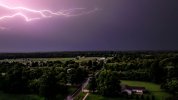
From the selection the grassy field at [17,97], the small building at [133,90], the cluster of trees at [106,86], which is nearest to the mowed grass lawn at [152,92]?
the cluster of trees at [106,86]

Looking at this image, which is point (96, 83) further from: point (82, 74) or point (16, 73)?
point (16, 73)

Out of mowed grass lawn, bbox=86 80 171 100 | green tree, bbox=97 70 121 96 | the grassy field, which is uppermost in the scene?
green tree, bbox=97 70 121 96

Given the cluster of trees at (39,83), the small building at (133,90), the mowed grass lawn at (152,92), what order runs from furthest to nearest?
the small building at (133,90), the cluster of trees at (39,83), the mowed grass lawn at (152,92)

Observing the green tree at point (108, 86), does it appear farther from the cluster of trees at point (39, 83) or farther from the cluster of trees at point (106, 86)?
the cluster of trees at point (39, 83)

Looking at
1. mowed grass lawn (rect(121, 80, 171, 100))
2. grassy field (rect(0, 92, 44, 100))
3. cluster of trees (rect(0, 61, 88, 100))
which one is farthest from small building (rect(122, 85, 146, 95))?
grassy field (rect(0, 92, 44, 100))

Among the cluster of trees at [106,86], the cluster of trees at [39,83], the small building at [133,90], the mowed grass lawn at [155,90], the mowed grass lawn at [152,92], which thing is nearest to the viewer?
the mowed grass lawn at [152,92]

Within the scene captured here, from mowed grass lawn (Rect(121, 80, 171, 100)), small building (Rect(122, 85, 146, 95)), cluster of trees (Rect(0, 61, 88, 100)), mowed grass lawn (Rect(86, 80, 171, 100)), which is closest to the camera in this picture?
mowed grass lawn (Rect(86, 80, 171, 100))

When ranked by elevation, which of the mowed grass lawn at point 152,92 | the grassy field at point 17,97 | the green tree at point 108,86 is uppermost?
the green tree at point 108,86

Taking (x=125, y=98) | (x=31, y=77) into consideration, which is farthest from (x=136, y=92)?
(x=31, y=77)

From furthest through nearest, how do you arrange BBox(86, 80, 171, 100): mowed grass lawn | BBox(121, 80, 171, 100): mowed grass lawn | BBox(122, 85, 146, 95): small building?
BBox(122, 85, 146, 95): small building
BBox(121, 80, 171, 100): mowed grass lawn
BBox(86, 80, 171, 100): mowed grass lawn

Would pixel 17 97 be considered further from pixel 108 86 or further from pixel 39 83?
pixel 108 86

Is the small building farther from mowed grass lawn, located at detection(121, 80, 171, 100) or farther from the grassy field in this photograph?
the grassy field
